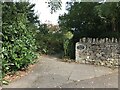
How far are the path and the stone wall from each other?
0.94 m

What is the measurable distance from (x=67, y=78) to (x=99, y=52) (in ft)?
13.7

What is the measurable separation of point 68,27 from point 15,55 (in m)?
7.64

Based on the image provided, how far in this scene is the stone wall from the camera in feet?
42.2

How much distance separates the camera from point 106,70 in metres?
11.7

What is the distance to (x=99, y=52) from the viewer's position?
13.2 metres

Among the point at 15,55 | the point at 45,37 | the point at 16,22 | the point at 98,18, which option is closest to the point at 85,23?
the point at 98,18

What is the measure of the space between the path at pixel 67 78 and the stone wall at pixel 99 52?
0.94 m

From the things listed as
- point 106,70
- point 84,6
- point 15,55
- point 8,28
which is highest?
point 84,6

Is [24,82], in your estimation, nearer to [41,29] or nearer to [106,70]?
[106,70]

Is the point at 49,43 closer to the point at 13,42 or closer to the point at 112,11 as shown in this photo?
the point at 112,11

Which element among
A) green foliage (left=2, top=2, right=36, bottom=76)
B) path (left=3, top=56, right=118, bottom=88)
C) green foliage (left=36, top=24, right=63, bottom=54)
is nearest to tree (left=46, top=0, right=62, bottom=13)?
green foliage (left=2, top=2, right=36, bottom=76)

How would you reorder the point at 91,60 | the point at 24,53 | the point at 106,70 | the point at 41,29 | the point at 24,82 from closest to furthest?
1. the point at 24,82
2. the point at 24,53
3. the point at 106,70
4. the point at 91,60
5. the point at 41,29

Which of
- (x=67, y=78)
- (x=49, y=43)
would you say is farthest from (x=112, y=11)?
(x=49, y=43)

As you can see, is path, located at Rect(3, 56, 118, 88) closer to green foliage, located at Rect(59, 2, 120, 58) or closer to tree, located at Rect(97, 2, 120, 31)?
tree, located at Rect(97, 2, 120, 31)
